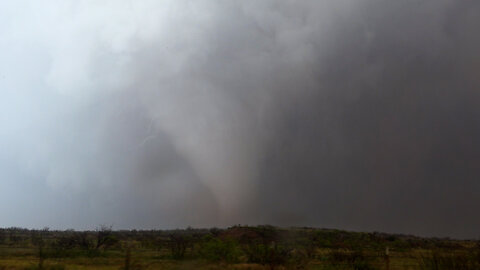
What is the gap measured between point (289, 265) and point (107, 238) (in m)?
35.3

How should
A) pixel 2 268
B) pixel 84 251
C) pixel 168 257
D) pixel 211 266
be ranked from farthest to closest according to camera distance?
pixel 84 251
pixel 168 257
pixel 2 268
pixel 211 266

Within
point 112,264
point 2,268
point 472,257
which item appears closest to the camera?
point 472,257

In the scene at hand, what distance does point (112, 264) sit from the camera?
4069 cm

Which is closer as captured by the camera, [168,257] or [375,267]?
[375,267]

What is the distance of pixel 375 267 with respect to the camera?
3597 cm

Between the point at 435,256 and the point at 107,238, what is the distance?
46.1 meters

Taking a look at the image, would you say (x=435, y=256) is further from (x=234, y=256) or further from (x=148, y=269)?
(x=148, y=269)

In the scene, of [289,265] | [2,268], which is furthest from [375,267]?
[2,268]

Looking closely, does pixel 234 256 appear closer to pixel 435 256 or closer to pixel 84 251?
pixel 435 256

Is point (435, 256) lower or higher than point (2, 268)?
higher

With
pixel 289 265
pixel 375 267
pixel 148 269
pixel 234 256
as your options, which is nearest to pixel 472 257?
pixel 375 267

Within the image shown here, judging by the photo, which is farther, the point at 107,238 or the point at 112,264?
the point at 107,238

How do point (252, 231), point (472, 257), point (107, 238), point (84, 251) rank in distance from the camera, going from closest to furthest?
1. point (472, 257)
2. point (84, 251)
3. point (107, 238)
4. point (252, 231)

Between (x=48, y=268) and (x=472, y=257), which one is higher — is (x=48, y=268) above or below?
below
